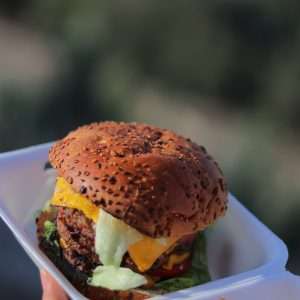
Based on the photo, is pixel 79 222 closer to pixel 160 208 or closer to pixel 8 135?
pixel 160 208

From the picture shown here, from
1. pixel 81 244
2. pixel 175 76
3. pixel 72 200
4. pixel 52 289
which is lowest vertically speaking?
pixel 175 76

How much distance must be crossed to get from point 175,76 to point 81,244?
2.95 m

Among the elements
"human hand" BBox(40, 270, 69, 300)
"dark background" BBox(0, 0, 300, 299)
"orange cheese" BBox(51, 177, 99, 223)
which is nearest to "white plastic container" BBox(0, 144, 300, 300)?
"human hand" BBox(40, 270, 69, 300)

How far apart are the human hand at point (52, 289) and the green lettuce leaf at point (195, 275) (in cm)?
24

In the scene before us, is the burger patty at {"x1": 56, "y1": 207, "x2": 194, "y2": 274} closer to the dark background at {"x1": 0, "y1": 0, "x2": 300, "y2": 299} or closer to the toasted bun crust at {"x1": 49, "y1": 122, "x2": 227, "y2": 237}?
the toasted bun crust at {"x1": 49, "y1": 122, "x2": 227, "y2": 237}

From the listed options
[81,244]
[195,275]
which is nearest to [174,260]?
[195,275]

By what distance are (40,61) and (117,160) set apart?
10.6 ft

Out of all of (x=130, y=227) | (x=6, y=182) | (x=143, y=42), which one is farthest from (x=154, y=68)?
(x=130, y=227)

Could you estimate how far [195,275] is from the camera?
94.3 inches

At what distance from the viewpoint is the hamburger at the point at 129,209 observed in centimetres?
217

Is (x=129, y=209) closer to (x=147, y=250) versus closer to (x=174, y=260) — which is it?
(x=147, y=250)

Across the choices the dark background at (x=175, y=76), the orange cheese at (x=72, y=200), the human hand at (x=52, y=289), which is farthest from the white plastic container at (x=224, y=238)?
the dark background at (x=175, y=76)

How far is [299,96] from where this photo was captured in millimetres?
4965

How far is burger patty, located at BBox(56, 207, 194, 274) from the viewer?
2.26 metres
